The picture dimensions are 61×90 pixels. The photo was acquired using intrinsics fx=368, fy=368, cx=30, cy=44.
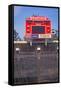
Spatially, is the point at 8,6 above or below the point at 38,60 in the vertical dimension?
above

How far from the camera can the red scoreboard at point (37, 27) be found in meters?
4.60

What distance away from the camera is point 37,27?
182 inches

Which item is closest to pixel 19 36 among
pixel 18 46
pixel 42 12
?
pixel 18 46

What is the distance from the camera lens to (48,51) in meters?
4.72

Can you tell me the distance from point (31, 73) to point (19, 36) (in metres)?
0.49

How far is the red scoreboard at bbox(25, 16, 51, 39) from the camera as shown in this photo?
4.60m

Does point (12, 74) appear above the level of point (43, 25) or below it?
below

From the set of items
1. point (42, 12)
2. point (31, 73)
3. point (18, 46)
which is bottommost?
point (31, 73)

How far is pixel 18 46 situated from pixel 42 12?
0.53 meters

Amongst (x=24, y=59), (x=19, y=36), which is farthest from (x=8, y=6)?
(x=24, y=59)

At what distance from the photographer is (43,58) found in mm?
4699
